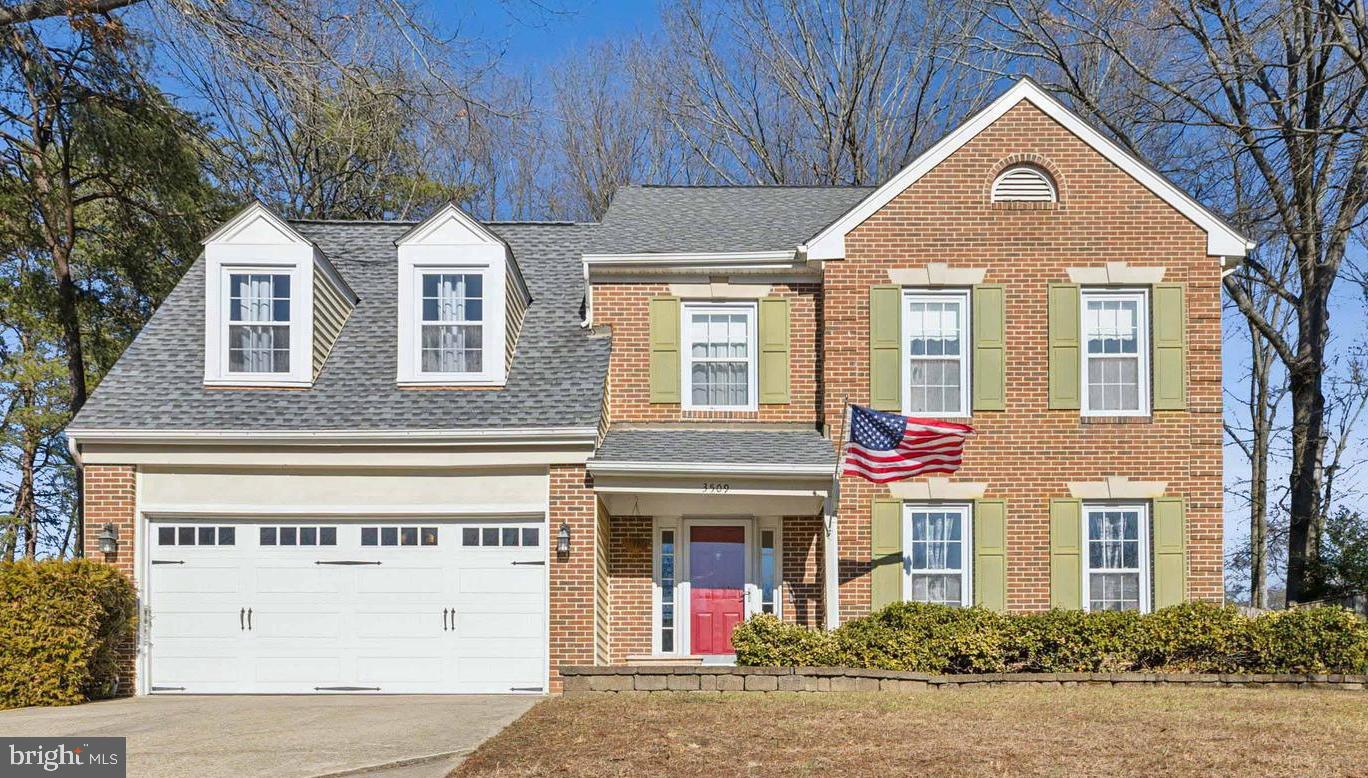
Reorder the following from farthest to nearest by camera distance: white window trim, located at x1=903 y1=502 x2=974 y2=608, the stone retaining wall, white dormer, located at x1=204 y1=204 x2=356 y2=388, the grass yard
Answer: white dormer, located at x1=204 y1=204 x2=356 y2=388
white window trim, located at x1=903 y1=502 x2=974 y2=608
the stone retaining wall
the grass yard

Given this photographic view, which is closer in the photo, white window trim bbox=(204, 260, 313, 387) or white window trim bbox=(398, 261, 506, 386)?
white window trim bbox=(204, 260, 313, 387)

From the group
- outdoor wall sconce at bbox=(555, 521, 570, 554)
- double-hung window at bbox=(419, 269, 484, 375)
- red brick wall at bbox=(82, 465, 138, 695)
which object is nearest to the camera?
outdoor wall sconce at bbox=(555, 521, 570, 554)

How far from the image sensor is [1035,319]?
1834 cm

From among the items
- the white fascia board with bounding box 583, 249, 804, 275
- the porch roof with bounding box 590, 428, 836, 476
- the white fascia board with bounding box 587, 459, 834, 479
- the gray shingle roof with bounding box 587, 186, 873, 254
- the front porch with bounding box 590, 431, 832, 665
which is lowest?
the front porch with bounding box 590, 431, 832, 665

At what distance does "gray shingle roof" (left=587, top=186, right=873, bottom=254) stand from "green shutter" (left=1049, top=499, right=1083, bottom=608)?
16.1ft

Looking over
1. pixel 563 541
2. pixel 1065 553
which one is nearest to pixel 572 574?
pixel 563 541

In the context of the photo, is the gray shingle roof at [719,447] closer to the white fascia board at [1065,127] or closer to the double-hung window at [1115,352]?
the white fascia board at [1065,127]

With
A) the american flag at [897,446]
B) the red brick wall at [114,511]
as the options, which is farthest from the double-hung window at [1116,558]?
the red brick wall at [114,511]

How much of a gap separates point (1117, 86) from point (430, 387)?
64.0 feet

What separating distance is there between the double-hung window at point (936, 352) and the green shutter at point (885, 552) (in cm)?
137

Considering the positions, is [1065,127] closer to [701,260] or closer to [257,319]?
[701,260]

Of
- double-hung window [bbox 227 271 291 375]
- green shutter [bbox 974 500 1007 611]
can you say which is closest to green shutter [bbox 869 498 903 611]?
green shutter [bbox 974 500 1007 611]

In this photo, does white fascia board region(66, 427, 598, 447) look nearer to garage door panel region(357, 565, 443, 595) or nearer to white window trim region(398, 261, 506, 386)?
white window trim region(398, 261, 506, 386)

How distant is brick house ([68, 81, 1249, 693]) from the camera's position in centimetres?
1727
